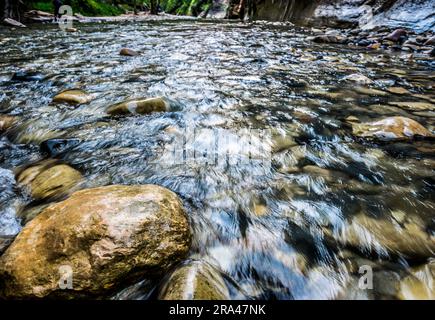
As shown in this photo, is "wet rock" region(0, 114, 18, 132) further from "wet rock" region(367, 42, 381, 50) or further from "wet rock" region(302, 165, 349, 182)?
"wet rock" region(367, 42, 381, 50)

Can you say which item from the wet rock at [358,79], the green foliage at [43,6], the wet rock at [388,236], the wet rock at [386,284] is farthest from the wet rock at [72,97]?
the green foliage at [43,6]

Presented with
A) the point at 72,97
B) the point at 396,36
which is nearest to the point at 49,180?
the point at 72,97

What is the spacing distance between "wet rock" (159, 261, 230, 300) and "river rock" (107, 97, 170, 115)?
2224 millimetres

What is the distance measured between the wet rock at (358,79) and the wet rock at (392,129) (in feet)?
5.66

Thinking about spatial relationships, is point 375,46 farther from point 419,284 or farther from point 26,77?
point 419,284

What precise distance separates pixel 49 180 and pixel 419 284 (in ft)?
7.30

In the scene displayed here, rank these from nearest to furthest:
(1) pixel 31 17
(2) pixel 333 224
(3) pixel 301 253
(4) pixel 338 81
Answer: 1. (3) pixel 301 253
2. (2) pixel 333 224
3. (4) pixel 338 81
4. (1) pixel 31 17

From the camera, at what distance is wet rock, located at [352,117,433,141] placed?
2729mm

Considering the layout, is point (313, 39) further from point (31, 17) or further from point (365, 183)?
point (31, 17)

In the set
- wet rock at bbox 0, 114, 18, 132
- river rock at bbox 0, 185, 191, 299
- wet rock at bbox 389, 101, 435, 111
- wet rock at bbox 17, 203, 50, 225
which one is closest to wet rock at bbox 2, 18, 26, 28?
wet rock at bbox 0, 114, 18, 132

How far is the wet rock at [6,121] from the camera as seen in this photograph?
2.90 m

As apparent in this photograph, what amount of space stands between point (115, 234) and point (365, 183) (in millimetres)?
1698
